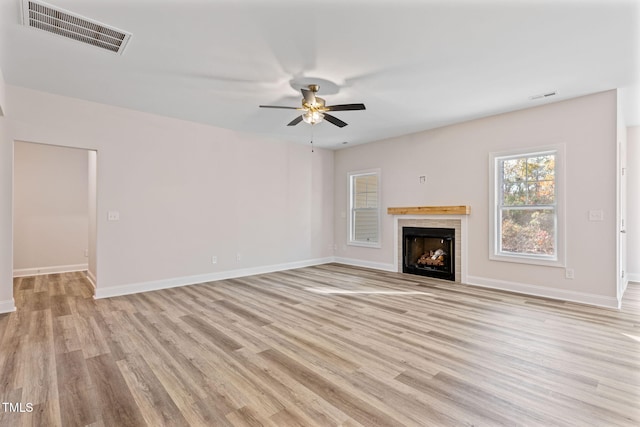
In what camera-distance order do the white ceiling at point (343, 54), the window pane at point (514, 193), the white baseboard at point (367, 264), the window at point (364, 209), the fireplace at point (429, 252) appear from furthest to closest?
the window at point (364, 209)
the white baseboard at point (367, 264)
the fireplace at point (429, 252)
the window pane at point (514, 193)
the white ceiling at point (343, 54)

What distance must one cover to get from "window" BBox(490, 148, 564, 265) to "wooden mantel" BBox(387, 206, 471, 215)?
47 centimetres

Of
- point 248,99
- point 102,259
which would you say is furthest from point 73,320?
point 248,99

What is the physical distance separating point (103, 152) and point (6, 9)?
233 centimetres

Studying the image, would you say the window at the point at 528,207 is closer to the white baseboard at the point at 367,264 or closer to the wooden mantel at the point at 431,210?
the wooden mantel at the point at 431,210

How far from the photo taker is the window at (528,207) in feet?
14.5

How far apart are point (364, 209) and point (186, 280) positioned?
405cm

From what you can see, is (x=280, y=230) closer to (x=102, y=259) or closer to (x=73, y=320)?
(x=102, y=259)

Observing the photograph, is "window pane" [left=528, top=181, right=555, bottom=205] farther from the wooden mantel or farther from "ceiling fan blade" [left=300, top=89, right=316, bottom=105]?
"ceiling fan blade" [left=300, top=89, right=316, bottom=105]

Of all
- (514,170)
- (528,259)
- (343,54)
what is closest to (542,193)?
(514,170)

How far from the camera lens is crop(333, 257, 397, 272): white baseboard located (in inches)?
254

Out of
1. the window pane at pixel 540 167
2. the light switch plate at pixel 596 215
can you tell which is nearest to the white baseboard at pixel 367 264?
the window pane at pixel 540 167

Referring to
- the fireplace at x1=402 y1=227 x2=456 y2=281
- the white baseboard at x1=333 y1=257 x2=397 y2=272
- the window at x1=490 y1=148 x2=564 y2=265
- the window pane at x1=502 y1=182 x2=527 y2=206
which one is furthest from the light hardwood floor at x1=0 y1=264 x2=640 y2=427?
the white baseboard at x1=333 y1=257 x2=397 y2=272

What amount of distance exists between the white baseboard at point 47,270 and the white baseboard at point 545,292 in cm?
770

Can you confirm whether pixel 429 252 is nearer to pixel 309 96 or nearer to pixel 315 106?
pixel 315 106
